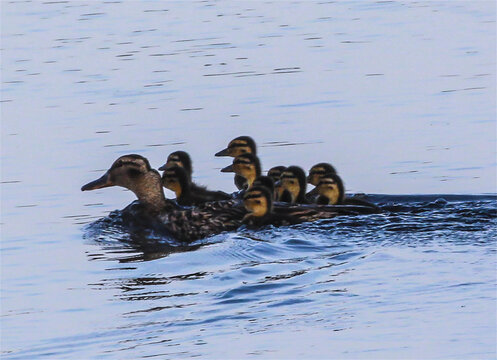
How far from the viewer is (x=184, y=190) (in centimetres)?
1217

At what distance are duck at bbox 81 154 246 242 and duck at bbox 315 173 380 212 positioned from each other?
0.69 m

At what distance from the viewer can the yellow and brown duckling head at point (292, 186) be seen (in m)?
11.7

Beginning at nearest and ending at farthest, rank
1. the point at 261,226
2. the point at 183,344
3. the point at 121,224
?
1. the point at 183,344
2. the point at 261,226
3. the point at 121,224

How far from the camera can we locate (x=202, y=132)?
46.2 feet

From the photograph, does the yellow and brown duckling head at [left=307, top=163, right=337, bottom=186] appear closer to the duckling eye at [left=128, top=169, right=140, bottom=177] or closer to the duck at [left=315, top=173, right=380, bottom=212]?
the duck at [left=315, top=173, right=380, bottom=212]

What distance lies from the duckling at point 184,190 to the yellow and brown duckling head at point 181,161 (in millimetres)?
138

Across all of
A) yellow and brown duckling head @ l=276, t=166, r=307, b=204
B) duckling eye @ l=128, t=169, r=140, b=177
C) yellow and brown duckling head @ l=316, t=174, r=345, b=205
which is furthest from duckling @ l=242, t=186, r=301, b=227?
duckling eye @ l=128, t=169, r=140, b=177

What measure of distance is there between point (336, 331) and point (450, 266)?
1.42 meters


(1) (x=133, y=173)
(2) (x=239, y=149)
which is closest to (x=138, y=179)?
(1) (x=133, y=173)

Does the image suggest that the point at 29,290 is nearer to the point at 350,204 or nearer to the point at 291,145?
the point at 350,204

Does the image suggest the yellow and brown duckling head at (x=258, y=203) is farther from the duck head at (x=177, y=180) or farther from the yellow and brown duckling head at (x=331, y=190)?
the duck head at (x=177, y=180)

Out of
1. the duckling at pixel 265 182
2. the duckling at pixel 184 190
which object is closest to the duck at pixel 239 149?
the duckling at pixel 184 190

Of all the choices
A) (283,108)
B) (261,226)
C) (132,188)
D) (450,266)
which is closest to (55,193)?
(132,188)

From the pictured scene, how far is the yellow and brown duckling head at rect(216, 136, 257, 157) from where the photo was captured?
1268 centimetres
